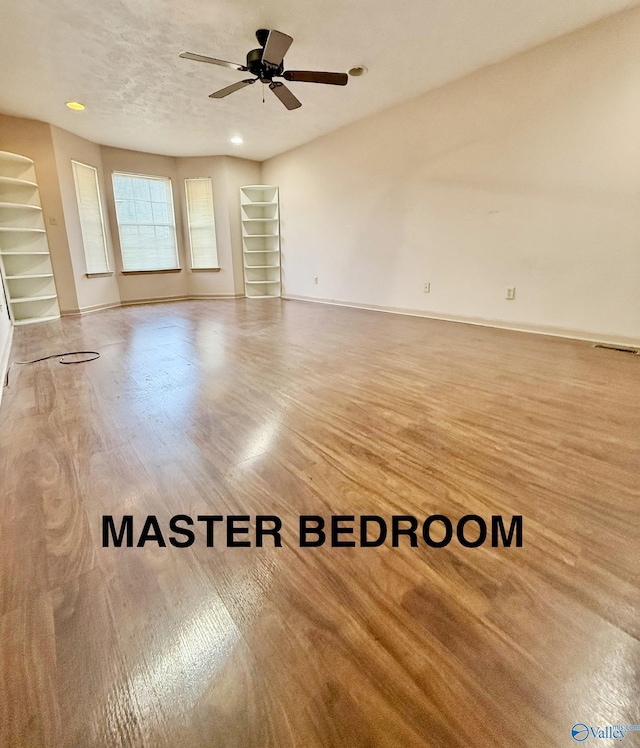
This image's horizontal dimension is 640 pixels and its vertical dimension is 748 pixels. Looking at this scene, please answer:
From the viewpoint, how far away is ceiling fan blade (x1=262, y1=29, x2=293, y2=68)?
2510mm

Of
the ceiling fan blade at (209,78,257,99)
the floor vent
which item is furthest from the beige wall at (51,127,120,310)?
the floor vent

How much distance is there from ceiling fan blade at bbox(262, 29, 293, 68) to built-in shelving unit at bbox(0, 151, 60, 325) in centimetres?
359

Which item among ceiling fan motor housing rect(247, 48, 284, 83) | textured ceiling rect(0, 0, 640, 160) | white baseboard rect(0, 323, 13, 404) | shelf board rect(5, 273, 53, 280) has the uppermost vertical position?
textured ceiling rect(0, 0, 640, 160)

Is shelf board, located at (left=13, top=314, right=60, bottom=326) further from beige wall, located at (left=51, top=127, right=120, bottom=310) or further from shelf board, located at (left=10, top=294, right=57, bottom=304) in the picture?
beige wall, located at (left=51, top=127, right=120, bottom=310)

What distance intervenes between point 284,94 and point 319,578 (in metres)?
3.89

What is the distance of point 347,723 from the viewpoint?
0.64m

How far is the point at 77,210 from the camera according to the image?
5207 mm

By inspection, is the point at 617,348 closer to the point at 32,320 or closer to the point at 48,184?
the point at 32,320

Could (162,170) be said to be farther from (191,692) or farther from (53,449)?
(191,692)

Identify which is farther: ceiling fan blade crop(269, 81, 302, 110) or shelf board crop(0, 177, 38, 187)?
shelf board crop(0, 177, 38, 187)

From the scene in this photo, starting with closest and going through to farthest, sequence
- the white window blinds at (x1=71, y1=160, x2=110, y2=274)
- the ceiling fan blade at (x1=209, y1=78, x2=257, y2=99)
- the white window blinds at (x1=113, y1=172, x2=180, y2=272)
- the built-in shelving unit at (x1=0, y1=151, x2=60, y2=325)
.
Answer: the ceiling fan blade at (x1=209, y1=78, x2=257, y2=99), the built-in shelving unit at (x1=0, y1=151, x2=60, y2=325), the white window blinds at (x1=71, y1=160, x2=110, y2=274), the white window blinds at (x1=113, y1=172, x2=180, y2=272)

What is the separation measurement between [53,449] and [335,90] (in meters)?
4.28

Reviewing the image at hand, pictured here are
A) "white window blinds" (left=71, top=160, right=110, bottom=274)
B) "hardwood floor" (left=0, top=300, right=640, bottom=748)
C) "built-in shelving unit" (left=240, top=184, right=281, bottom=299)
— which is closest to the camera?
"hardwood floor" (left=0, top=300, right=640, bottom=748)

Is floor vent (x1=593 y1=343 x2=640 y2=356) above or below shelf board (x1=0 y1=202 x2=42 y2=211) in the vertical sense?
below
